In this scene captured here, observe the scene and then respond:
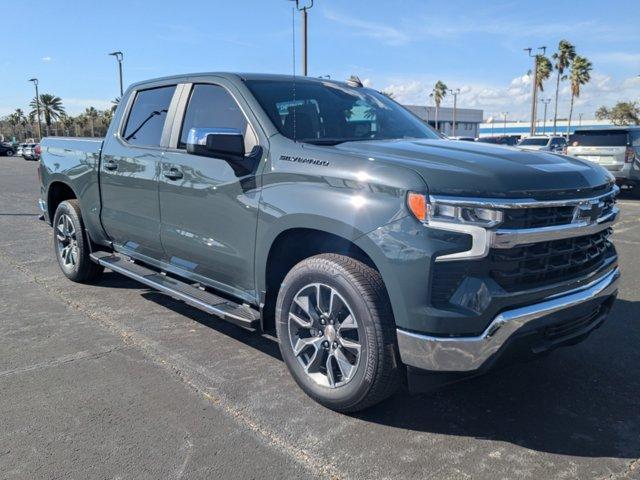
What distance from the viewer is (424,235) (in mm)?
2717

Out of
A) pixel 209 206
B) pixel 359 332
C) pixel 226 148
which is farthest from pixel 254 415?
pixel 226 148

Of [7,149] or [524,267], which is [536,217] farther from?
[7,149]

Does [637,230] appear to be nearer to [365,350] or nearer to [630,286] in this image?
[630,286]

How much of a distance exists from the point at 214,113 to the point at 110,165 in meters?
1.45

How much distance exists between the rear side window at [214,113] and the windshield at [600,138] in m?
13.0

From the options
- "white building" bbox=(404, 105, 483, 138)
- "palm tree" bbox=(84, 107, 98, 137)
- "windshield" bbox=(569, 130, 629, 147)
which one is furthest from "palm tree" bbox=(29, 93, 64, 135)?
"windshield" bbox=(569, 130, 629, 147)

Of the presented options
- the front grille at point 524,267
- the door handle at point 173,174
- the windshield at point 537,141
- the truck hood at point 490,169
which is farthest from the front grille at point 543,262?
the windshield at point 537,141

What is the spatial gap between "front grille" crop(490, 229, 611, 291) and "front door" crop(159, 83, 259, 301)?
1523 millimetres

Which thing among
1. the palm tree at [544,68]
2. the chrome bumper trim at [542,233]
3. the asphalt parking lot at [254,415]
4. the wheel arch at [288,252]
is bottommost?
the asphalt parking lot at [254,415]

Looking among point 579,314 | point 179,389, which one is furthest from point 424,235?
point 179,389

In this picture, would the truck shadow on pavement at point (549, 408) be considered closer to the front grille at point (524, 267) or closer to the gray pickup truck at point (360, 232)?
the gray pickup truck at point (360, 232)

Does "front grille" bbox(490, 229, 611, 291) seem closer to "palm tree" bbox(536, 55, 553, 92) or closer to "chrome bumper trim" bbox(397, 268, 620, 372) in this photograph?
"chrome bumper trim" bbox(397, 268, 620, 372)

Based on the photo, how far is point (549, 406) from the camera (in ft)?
11.1

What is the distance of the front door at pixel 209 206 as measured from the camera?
12.1 feet
